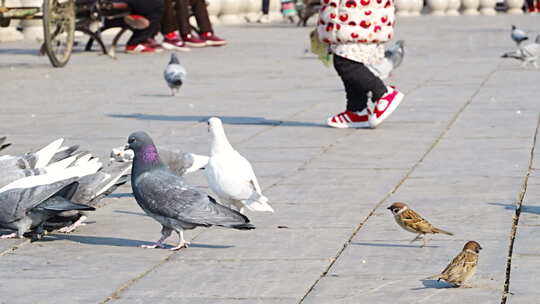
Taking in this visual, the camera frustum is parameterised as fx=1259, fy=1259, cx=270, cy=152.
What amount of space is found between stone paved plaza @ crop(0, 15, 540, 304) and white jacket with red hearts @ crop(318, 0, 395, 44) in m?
0.81

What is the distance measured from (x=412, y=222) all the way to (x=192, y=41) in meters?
16.8

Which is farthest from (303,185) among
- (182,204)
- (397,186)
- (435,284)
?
(435,284)

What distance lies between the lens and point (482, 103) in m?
12.6

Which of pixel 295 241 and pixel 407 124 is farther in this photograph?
pixel 407 124

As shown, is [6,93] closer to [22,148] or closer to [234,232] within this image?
[22,148]

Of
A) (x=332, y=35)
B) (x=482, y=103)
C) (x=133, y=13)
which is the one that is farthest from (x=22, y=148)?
(x=133, y=13)

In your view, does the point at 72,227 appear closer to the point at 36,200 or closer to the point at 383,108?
the point at 36,200

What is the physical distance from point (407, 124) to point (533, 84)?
4054mm

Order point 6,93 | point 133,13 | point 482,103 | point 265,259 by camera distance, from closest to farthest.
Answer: point 265,259 < point 482,103 < point 6,93 < point 133,13

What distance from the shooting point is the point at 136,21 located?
1958cm

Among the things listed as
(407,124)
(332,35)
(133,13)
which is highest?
(332,35)

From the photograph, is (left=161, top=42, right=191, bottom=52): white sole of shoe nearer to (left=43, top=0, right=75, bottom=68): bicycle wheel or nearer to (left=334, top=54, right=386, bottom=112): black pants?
(left=43, top=0, right=75, bottom=68): bicycle wheel

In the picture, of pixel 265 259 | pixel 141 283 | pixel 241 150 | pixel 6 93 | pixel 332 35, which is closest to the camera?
pixel 141 283

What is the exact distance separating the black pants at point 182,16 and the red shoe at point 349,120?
10.6m
